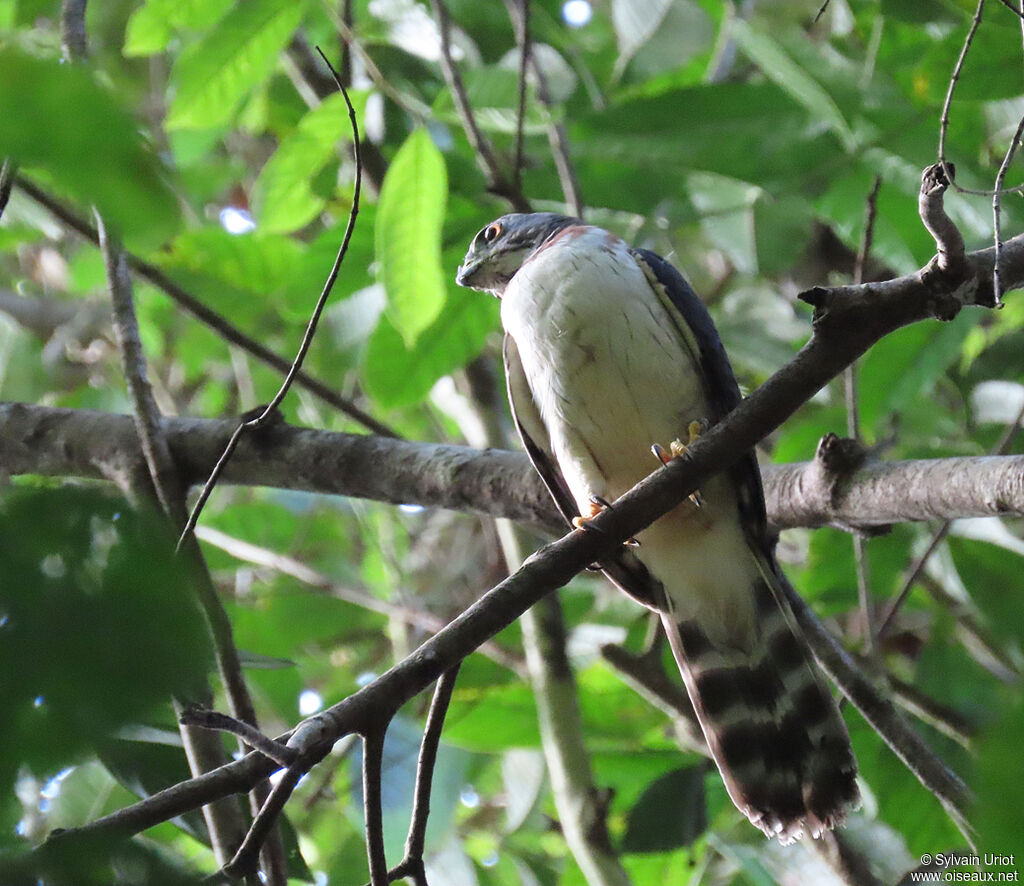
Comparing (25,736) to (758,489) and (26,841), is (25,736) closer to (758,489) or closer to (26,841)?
(26,841)

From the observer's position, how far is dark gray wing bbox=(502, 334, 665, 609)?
3.06 metres

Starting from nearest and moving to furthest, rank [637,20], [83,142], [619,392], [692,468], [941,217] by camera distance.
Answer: [83,142] → [941,217] → [692,468] → [619,392] → [637,20]

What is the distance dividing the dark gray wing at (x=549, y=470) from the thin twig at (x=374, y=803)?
1449 mm

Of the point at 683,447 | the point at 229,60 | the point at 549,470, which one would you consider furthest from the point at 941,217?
the point at 229,60

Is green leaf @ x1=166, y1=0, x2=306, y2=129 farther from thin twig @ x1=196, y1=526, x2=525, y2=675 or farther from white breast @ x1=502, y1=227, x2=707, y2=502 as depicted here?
thin twig @ x1=196, y1=526, x2=525, y2=675

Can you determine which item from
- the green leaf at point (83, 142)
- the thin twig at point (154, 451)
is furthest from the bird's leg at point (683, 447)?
the green leaf at point (83, 142)

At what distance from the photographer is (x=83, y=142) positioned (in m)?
0.73

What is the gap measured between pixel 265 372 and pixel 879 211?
3.17 metres

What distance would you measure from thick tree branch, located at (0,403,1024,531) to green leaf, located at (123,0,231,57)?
4.12 ft

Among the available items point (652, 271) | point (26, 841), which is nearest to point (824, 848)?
point (652, 271)

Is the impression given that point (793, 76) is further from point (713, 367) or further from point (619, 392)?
Answer: point (619, 392)

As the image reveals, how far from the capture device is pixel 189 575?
787mm

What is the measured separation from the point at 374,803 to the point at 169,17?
2771 mm

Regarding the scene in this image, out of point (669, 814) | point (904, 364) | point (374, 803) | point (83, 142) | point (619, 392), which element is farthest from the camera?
point (904, 364)
